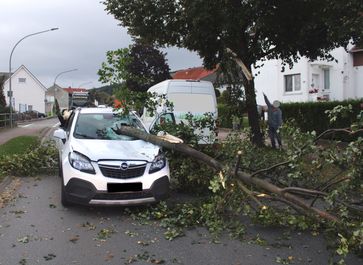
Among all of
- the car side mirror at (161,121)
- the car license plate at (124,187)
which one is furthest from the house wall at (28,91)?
the car license plate at (124,187)

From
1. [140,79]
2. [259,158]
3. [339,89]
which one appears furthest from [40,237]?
[339,89]

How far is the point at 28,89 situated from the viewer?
303 feet

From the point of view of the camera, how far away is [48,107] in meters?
101

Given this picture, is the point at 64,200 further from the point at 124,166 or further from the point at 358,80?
the point at 358,80

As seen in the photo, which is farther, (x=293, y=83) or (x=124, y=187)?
(x=293, y=83)

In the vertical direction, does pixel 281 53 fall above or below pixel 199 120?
above

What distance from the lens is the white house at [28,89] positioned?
9175 centimetres

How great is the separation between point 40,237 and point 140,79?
5.17m

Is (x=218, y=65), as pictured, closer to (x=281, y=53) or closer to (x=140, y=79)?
(x=281, y=53)

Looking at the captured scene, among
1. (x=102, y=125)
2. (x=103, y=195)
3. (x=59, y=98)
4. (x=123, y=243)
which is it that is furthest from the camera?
(x=59, y=98)

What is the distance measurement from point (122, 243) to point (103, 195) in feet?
4.68

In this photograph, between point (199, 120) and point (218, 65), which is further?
point (218, 65)

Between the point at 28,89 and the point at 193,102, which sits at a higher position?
the point at 28,89

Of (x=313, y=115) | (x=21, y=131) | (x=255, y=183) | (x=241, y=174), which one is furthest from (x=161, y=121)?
(x=21, y=131)
